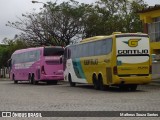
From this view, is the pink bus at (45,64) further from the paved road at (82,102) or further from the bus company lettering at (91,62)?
the paved road at (82,102)

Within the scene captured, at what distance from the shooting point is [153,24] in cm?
4284

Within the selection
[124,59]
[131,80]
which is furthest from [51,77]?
[124,59]

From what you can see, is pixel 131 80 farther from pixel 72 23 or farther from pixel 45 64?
pixel 72 23

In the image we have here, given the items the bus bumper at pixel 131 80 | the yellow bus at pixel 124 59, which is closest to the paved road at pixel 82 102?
the bus bumper at pixel 131 80

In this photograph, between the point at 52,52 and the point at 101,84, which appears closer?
the point at 101,84

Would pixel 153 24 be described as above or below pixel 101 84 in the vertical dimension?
above

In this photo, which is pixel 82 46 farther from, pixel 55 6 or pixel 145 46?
pixel 55 6

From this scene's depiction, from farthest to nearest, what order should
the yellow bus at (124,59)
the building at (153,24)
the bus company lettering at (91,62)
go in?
1. the building at (153,24)
2. the bus company lettering at (91,62)
3. the yellow bus at (124,59)

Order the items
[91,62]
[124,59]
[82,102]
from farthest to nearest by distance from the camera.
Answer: [91,62], [124,59], [82,102]

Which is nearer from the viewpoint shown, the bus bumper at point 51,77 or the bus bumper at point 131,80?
the bus bumper at point 131,80

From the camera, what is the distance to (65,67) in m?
34.1

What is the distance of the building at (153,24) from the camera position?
137 ft

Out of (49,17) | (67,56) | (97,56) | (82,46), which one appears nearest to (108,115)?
(97,56)

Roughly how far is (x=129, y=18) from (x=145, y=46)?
1311 inches
